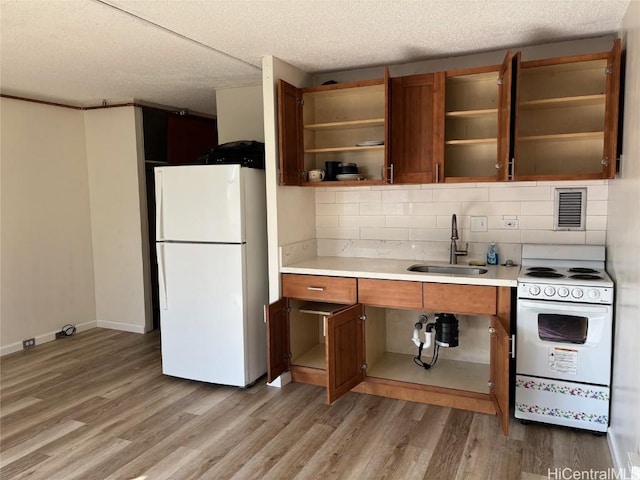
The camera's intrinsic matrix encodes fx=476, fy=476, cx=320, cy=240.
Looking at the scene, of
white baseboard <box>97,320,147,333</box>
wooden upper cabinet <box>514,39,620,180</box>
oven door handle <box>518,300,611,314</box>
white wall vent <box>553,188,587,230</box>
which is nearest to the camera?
oven door handle <box>518,300,611,314</box>

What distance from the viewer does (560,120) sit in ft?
10.3

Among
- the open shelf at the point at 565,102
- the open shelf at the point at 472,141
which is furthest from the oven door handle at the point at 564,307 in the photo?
the open shelf at the point at 565,102

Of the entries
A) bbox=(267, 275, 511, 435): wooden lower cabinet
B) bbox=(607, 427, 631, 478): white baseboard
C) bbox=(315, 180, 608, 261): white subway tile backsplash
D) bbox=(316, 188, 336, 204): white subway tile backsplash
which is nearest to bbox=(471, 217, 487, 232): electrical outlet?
bbox=(315, 180, 608, 261): white subway tile backsplash

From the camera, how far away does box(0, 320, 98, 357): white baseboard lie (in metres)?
4.29

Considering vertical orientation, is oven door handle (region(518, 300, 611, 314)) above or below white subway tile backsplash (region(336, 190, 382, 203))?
below

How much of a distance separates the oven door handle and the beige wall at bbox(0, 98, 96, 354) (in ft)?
13.9

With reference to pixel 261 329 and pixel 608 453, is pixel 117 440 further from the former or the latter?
pixel 608 453

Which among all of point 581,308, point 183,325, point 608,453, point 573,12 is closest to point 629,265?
point 581,308

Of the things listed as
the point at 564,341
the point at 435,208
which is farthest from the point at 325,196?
the point at 564,341

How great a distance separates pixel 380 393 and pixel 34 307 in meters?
3.38

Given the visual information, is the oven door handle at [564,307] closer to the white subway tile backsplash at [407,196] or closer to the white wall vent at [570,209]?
the white wall vent at [570,209]

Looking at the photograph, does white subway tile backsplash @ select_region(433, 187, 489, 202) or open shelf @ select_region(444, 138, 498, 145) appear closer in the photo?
open shelf @ select_region(444, 138, 498, 145)

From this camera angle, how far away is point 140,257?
15.9 ft

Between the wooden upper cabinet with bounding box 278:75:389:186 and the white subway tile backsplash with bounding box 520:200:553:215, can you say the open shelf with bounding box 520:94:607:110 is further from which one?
the wooden upper cabinet with bounding box 278:75:389:186
